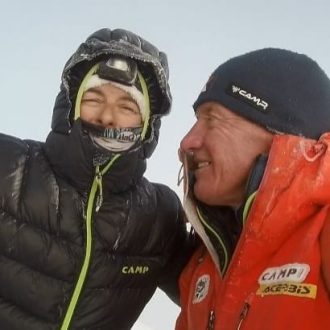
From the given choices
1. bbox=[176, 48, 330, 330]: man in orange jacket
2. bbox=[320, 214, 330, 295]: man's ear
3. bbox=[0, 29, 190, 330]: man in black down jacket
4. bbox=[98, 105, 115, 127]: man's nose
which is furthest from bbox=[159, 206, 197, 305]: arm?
bbox=[320, 214, 330, 295]: man's ear

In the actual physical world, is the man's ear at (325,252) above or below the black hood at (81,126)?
below

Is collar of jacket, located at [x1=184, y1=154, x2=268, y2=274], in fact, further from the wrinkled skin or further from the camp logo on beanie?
the camp logo on beanie

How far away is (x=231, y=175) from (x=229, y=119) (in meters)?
0.23

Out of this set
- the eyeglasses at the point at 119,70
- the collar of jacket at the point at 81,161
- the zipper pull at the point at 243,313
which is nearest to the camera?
the zipper pull at the point at 243,313

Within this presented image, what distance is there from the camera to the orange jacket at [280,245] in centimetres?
143

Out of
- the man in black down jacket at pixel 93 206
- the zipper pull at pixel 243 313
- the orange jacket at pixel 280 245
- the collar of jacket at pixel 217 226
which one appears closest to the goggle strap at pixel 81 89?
the man in black down jacket at pixel 93 206

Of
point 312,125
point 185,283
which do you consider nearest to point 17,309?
point 185,283

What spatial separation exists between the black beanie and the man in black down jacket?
0.43 meters

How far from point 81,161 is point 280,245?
951mm

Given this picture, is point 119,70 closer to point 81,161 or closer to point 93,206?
point 81,161

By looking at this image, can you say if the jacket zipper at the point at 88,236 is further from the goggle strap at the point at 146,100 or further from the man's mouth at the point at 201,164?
Answer: the man's mouth at the point at 201,164

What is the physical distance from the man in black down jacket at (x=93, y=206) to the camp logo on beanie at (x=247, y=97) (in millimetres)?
489

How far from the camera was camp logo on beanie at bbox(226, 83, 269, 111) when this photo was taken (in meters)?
1.93

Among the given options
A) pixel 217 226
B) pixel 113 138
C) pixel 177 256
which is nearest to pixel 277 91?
pixel 217 226
